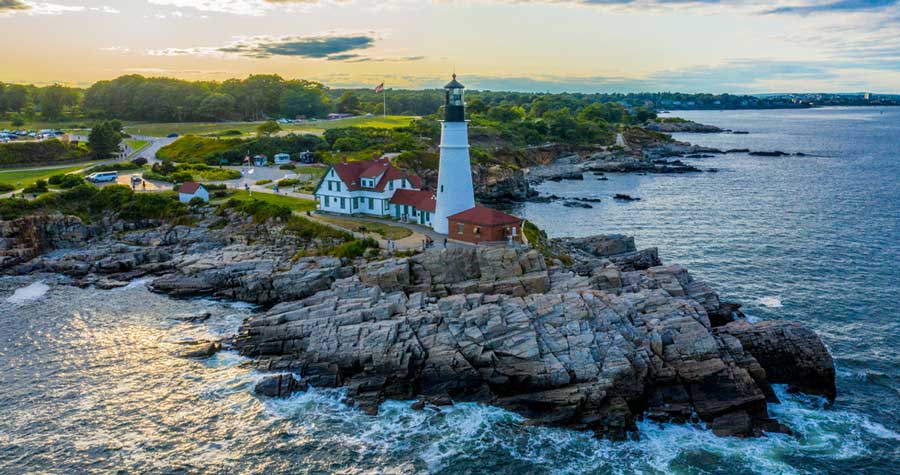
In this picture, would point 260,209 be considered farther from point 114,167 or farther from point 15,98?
point 15,98

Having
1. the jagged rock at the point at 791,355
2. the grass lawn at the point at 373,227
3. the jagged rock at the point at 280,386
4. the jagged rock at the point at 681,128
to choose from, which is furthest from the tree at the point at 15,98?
the jagged rock at the point at 681,128

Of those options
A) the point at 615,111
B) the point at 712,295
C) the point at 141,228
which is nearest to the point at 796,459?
the point at 712,295

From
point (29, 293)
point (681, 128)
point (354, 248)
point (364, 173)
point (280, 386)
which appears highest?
point (681, 128)

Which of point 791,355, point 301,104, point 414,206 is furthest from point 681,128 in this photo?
point 791,355

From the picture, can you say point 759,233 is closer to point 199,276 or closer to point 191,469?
point 199,276

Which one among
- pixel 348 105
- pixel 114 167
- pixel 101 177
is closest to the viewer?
pixel 101 177
